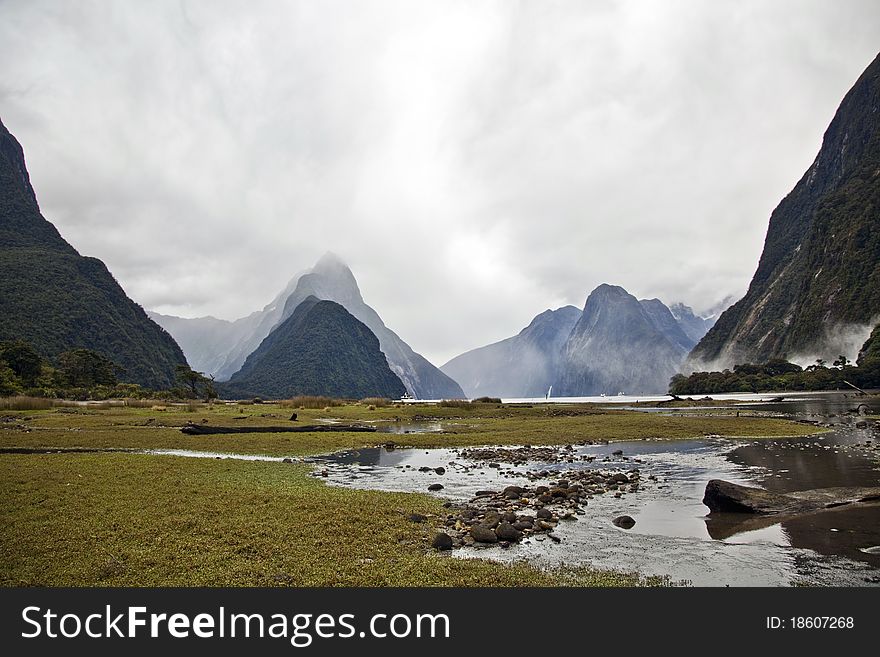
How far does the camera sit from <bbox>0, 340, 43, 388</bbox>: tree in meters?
89.9

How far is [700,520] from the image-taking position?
1845 centimetres

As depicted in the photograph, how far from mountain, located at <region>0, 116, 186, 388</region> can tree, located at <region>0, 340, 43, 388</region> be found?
41384 mm

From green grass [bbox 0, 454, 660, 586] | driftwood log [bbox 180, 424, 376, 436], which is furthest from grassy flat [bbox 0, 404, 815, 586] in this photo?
driftwood log [bbox 180, 424, 376, 436]

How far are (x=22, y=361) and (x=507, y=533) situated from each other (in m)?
112

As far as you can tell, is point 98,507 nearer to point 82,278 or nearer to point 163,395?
point 163,395

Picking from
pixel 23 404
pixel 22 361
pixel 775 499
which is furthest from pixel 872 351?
pixel 22 361

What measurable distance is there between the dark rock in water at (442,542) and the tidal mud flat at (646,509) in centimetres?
4

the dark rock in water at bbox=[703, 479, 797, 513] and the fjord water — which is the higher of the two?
the dark rock in water at bbox=[703, 479, 797, 513]

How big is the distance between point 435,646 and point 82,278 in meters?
211

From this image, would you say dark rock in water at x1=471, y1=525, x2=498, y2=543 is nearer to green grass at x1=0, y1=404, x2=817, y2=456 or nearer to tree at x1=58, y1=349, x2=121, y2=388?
green grass at x1=0, y1=404, x2=817, y2=456

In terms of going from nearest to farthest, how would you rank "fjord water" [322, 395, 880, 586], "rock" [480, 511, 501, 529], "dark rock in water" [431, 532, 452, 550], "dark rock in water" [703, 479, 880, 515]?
"fjord water" [322, 395, 880, 586]
"dark rock in water" [431, 532, 452, 550]
"rock" [480, 511, 501, 529]
"dark rock in water" [703, 479, 880, 515]

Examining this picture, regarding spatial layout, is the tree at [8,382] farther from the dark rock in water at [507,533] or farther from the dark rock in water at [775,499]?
the dark rock in water at [775,499]

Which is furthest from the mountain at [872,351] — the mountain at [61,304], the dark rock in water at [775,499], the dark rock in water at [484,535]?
the mountain at [61,304]

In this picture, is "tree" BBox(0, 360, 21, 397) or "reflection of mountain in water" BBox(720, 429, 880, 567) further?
"tree" BBox(0, 360, 21, 397)
